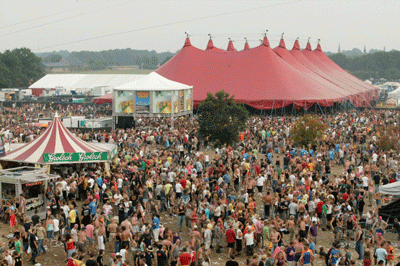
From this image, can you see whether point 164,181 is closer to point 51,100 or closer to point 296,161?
point 296,161

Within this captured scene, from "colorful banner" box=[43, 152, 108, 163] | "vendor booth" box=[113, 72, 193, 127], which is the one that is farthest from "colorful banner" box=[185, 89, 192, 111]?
"colorful banner" box=[43, 152, 108, 163]

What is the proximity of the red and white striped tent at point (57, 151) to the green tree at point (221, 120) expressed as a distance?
28.4 feet

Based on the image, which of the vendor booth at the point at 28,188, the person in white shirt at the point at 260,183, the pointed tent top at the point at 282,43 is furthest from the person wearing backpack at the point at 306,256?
the pointed tent top at the point at 282,43

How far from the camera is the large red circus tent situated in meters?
38.0

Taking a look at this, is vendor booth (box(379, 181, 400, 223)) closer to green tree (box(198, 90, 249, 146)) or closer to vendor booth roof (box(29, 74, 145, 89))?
green tree (box(198, 90, 249, 146))

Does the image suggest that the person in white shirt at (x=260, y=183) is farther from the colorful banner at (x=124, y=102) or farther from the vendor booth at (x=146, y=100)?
the colorful banner at (x=124, y=102)

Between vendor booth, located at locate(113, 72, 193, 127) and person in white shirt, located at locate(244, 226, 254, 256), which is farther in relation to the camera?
vendor booth, located at locate(113, 72, 193, 127)

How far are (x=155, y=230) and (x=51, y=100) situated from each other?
48023 millimetres

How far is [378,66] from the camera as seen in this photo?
452ft

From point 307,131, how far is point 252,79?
1635 centimetres

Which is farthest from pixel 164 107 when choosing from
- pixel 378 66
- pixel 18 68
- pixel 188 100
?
pixel 378 66

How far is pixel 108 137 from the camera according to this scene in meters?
24.9

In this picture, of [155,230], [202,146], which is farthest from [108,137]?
[155,230]

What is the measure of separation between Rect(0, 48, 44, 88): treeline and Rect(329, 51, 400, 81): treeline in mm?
82339
